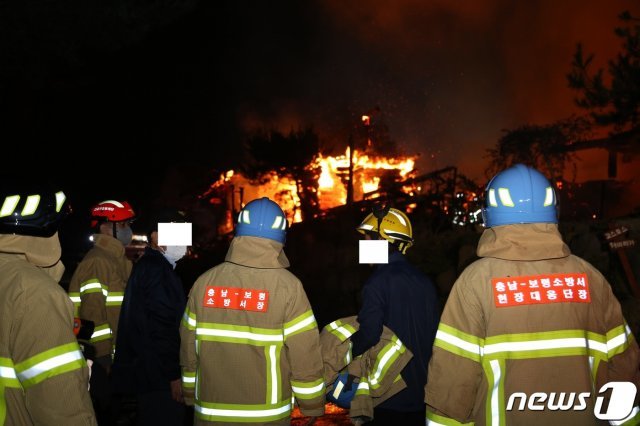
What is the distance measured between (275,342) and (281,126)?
44.9m

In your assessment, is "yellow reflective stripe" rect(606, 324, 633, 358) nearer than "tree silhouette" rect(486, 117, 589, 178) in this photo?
Yes

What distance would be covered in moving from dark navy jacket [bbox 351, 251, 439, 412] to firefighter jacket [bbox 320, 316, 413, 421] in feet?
0.21

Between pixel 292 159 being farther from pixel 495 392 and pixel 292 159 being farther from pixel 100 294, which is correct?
pixel 495 392

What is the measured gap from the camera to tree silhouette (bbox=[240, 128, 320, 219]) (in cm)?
3638

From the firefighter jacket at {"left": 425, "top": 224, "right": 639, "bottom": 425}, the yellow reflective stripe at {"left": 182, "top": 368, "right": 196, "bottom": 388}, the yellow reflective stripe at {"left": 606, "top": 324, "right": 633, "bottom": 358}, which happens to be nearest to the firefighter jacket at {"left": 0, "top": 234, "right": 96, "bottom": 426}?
the yellow reflective stripe at {"left": 182, "top": 368, "right": 196, "bottom": 388}

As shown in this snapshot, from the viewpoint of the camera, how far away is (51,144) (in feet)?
66.5

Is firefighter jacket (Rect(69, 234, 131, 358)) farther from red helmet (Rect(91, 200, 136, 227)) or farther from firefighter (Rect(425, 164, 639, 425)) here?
firefighter (Rect(425, 164, 639, 425))

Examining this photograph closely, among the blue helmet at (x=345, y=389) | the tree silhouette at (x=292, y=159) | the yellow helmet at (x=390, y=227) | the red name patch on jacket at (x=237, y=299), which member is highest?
the tree silhouette at (x=292, y=159)

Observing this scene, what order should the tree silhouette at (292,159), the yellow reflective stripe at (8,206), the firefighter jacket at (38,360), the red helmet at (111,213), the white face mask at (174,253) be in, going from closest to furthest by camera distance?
the firefighter jacket at (38,360), the yellow reflective stripe at (8,206), the white face mask at (174,253), the red helmet at (111,213), the tree silhouette at (292,159)

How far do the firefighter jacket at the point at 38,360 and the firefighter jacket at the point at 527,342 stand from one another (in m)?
1.54

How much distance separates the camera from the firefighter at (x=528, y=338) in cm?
245

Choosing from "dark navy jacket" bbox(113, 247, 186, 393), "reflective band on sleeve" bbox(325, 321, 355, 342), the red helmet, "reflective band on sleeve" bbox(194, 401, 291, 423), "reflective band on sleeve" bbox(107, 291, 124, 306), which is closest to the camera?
"reflective band on sleeve" bbox(194, 401, 291, 423)

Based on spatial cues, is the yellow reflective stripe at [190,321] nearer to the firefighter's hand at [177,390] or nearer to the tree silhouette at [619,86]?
the firefighter's hand at [177,390]

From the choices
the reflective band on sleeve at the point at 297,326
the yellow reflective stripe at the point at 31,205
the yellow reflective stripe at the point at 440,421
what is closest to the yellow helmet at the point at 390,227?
the reflective band on sleeve at the point at 297,326
